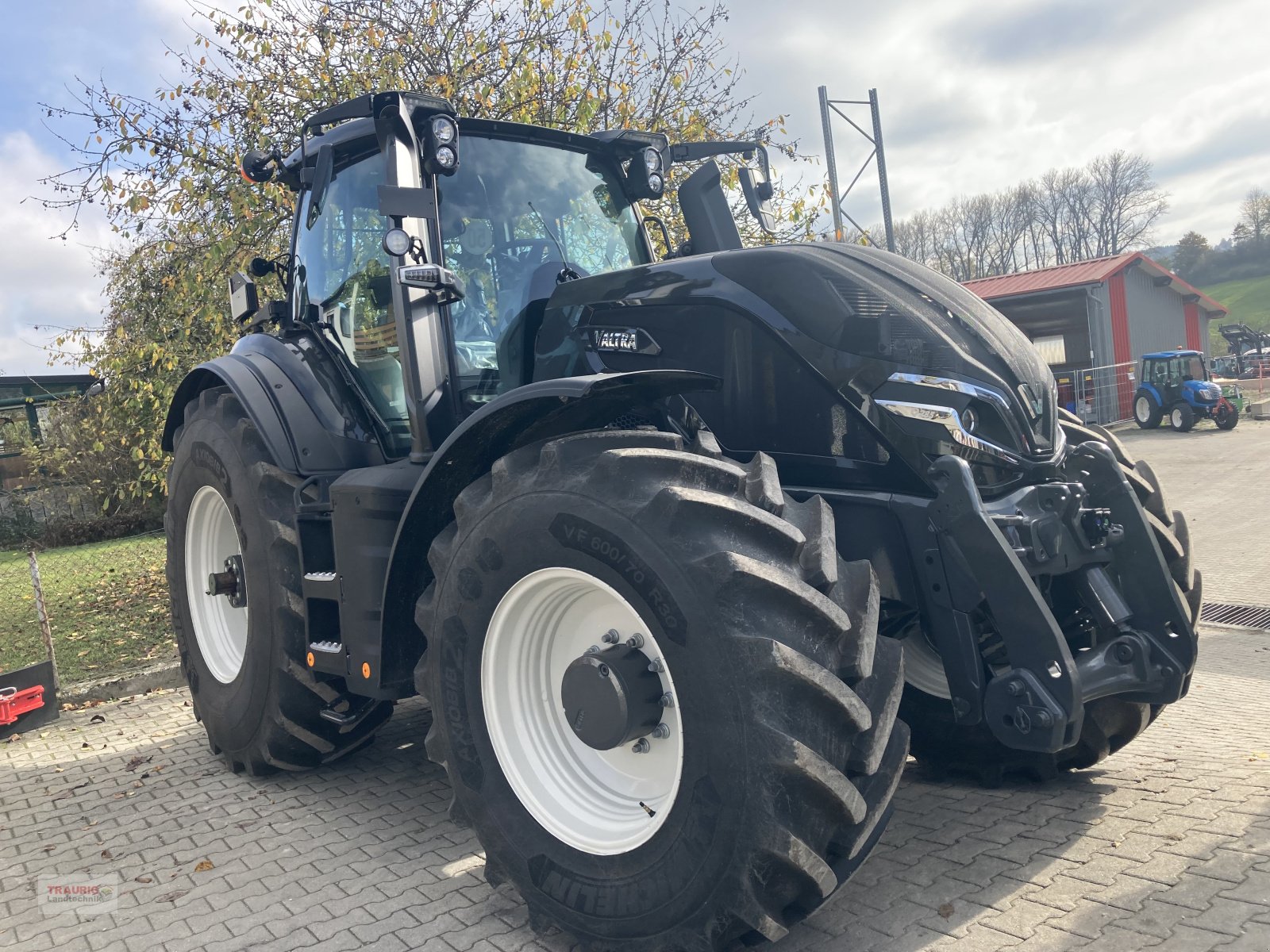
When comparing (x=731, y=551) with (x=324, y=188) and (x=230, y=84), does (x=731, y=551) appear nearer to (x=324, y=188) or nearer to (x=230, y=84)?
(x=324, y=188)

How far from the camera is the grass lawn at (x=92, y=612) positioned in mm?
7625

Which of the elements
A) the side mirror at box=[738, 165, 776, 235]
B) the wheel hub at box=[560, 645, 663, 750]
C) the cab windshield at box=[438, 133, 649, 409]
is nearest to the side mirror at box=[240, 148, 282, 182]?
the cab windshield at box=[438, 133, 649, 409]

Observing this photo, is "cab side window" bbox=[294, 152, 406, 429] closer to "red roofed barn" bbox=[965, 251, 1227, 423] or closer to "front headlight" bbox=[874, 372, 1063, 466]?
"front headlight" bbox=[874, 372, 1063, 466]

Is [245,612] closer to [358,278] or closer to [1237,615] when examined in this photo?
[358,278]

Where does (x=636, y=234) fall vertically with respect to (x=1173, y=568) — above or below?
above

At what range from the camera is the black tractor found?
243 centimetres

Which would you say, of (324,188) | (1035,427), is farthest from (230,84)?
(1035,427)

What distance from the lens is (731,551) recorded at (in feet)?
7.97

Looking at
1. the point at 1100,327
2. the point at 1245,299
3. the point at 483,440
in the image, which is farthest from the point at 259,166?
the point at 1245,299

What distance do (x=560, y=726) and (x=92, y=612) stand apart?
8189 mm

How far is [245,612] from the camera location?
195 inches

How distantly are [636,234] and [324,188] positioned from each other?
4.57 feet

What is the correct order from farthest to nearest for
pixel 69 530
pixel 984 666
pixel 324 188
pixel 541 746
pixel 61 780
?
pixel 69 530 → pixel 61 780 → pixel 324 188 → pixel 541 746 → pixel 984 666

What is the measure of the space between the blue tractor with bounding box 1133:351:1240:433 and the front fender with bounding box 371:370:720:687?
936 inches
